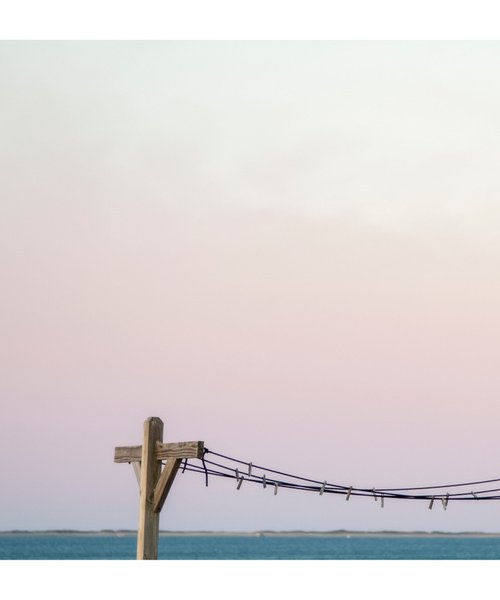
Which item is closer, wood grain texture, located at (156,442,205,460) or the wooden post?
wood grain texture, located at (156,442,205,460)

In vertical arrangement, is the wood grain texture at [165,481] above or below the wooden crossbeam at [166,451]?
below

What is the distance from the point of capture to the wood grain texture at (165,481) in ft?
40.6

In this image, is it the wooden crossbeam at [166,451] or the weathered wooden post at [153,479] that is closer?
the wooden crossbeam at [166,451]

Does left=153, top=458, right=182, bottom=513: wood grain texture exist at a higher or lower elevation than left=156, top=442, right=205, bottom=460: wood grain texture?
lower

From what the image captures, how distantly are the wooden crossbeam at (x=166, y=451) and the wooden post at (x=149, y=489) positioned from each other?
0.31 ft

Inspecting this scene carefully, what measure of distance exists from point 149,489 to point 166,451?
0.49 metres

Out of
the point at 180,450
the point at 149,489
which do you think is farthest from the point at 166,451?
the point at 149,489

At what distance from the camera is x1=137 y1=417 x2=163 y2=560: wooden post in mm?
12469

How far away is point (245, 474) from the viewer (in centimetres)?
1312
